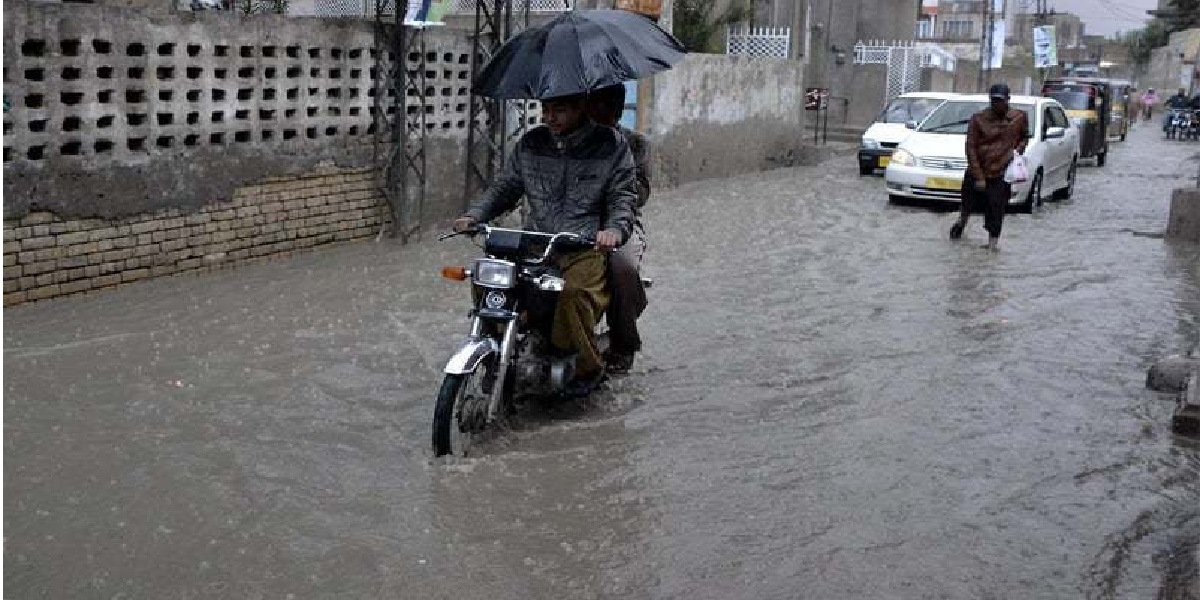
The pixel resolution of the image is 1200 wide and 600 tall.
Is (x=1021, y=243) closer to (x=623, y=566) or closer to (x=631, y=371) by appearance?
(x=631, y=371)

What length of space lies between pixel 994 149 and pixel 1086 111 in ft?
47.0

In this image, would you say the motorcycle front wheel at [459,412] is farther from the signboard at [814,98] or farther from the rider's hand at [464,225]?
the signboard at [814,98]

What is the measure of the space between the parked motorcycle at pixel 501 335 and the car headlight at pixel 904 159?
1091 centimetres

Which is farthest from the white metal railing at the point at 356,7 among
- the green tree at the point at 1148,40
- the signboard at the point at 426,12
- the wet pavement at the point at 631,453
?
the green tree at the point at 1148,40

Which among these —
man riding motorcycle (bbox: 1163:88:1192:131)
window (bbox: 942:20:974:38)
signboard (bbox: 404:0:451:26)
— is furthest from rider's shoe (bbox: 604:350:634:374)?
window (bbox: 942:20:974:38)

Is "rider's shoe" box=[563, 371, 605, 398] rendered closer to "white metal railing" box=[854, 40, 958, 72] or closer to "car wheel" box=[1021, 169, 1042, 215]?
"car wheel" box=[1021, 169, 1042, 215]

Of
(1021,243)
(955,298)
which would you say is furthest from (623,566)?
(1021,243)

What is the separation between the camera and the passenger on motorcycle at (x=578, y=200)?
559 centimetres

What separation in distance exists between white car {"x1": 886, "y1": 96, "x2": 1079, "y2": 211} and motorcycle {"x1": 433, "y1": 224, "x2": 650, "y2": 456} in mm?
10223

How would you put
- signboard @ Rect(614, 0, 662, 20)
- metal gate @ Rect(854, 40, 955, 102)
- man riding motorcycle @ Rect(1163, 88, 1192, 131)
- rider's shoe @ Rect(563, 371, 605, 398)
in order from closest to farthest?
rider's shoe @ Rect(563, 371, 605, 398)
signboard @ Rect(614, 0, 662, 20)
metal gate @ Rect(854, 40, 955, 102)
man riding motorcycle @ Rect(1163, 88, 1192, 131)

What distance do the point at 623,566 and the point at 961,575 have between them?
1173mm

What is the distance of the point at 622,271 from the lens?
5.92m

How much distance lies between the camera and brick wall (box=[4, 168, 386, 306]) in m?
7.98

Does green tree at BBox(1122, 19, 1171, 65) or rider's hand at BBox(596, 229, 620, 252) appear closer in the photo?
rider's hand at BBox(596, 229, 620, 252)
